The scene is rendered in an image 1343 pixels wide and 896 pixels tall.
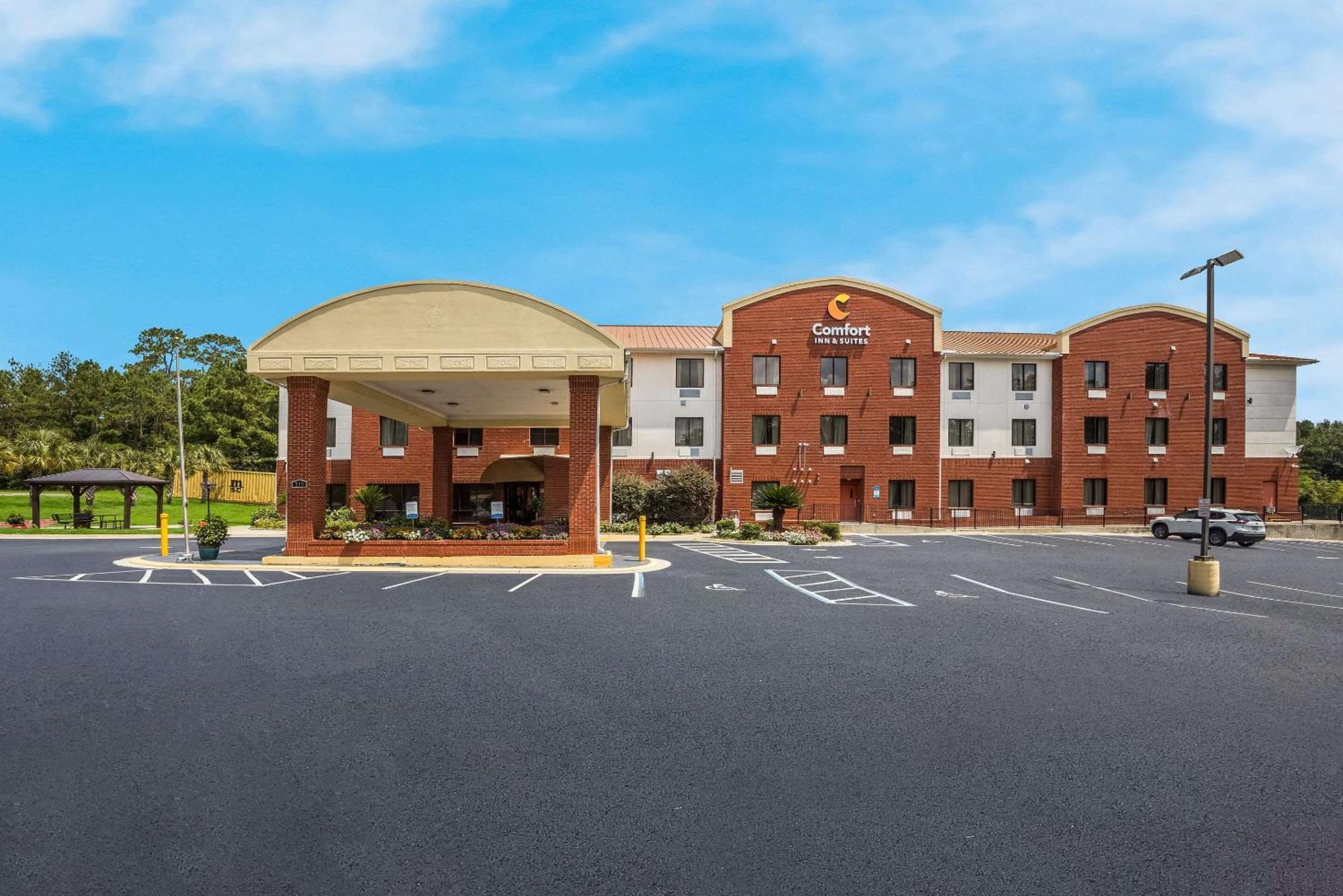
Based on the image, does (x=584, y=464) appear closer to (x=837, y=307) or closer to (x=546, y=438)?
(x=546, y=438)

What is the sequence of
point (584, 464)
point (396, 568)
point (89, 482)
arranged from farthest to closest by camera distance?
point (89, 482)
point (584, 464)
point (396, 568)

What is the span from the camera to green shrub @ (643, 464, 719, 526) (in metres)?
34.3

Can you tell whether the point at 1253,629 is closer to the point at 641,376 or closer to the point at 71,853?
the point at 71,853

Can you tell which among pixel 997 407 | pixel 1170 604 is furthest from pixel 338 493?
pixel 997 407

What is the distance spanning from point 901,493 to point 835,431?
506 cm

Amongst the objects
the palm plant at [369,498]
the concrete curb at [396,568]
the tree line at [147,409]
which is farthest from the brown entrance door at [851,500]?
the tree line at [147,409]

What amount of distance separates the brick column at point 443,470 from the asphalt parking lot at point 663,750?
649 inches

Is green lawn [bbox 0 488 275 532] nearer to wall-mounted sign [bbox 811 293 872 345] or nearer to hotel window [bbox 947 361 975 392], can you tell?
wall-mounted sign [bbox 811 293 872 345]

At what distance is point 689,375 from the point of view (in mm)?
37750

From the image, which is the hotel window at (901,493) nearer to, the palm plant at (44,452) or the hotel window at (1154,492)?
the hotel window at (1154,492)

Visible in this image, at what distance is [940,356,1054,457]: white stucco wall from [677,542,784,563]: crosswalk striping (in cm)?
1879

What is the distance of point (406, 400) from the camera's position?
24609 millimetres

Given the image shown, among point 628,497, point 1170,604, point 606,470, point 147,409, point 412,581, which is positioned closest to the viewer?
point 1170,604

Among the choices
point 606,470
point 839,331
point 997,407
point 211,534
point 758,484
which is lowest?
point 211,534
